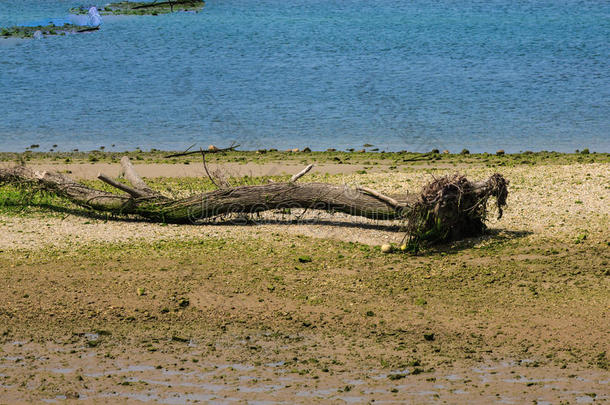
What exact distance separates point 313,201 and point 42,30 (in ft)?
89.8

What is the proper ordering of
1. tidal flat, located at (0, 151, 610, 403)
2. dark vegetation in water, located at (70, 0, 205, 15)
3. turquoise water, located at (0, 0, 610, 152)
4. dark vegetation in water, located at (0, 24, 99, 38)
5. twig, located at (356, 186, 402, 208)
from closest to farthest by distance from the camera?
tidal flat, located at (0, 151, 610, 403), twig, located at (356, 186, 402, 208), turquoise water, located at (0, 0, 610, 152), dark vegetation in water, located at (0, 24, 99, 38), dark vegetation in water, located at (70, 0, 205, 15)

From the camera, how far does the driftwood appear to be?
9352 mm

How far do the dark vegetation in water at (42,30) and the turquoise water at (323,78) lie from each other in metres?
0.67

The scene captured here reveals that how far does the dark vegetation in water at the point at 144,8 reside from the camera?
40438 mm

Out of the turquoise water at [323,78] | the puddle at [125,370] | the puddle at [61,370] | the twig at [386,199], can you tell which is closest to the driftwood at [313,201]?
the twig at [386,199]

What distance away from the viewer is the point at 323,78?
25.8 meters

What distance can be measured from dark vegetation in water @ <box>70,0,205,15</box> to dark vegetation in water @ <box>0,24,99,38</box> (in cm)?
308

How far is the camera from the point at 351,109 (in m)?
21.7

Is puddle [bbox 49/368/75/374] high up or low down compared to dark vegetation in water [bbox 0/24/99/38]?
down

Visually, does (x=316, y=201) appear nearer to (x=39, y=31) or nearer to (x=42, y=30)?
(x=39, y=31)

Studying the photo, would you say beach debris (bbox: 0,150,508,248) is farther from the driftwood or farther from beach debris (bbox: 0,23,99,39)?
beach debris (bbox: 0,23,99,39)

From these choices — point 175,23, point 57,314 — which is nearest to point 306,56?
point 175,23

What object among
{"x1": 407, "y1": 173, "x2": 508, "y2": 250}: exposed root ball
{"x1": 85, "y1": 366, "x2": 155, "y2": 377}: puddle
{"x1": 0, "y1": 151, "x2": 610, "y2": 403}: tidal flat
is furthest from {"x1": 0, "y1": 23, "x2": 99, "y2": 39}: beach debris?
{"x1": 85, "y1": 366, "x2": 155, "y2": 377}: puddle

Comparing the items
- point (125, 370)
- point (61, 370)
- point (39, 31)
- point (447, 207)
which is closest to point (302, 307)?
point (125, 370)
